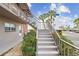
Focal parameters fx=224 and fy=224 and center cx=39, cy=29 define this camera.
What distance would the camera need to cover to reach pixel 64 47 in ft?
14.7

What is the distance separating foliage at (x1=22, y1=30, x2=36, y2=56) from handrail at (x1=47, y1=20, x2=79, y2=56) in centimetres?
41

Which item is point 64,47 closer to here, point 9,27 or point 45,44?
point 45,44

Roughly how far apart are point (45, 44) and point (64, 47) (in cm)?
40

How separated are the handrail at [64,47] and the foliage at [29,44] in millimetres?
405

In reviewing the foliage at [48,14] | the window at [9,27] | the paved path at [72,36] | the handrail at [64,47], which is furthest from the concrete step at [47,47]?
the window at [9,27]

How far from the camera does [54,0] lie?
428 cm

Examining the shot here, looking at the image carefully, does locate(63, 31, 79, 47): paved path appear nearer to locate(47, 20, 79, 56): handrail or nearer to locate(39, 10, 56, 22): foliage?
locate(47, 20, 79, 56): handrail

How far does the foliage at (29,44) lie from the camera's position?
439 cm

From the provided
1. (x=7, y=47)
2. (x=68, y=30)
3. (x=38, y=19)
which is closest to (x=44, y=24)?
(x=38, y=19)

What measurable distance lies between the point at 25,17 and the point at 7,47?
28.0 inches

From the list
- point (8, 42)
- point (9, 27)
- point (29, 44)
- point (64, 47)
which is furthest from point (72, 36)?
point (9, 27)

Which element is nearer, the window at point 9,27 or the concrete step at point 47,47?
the concrete step at point 47,47

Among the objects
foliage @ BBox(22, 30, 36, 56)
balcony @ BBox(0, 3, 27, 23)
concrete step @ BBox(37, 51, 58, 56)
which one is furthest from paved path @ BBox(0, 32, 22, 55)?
concrete step @ BBox(37, 51, 58, 56)

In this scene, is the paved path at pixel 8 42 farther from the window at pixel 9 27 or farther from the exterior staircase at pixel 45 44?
the exterior staircase at pixel 45 44
